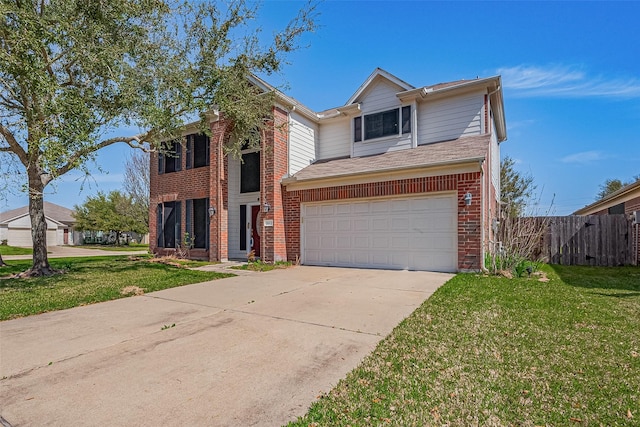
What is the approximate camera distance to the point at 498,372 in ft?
9.52

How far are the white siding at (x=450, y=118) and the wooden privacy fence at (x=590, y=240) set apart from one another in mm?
5342

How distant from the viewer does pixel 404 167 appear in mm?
9227

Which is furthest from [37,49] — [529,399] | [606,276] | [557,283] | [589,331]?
[606,276]

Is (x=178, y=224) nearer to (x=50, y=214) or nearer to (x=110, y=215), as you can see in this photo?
(x=110, y=215)

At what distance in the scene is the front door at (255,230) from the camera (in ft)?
42.1

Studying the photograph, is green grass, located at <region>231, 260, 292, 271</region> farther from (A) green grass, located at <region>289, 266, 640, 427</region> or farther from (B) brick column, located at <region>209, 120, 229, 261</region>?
(A) green grass, located at <region>289, 266, 640, 427</region>

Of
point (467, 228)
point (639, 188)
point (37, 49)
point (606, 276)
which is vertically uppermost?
point (37, 49)

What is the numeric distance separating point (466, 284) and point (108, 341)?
6385 mm

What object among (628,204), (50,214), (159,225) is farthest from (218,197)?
(50,214)

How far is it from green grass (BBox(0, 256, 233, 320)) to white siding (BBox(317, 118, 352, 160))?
22.9 feet

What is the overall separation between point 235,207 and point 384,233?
663cm

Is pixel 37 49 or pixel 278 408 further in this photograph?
pixel 37 49

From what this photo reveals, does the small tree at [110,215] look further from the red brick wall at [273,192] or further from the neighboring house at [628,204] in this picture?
the neighboring house at [628,204]

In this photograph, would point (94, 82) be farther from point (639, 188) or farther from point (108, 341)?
point (639, 188)
